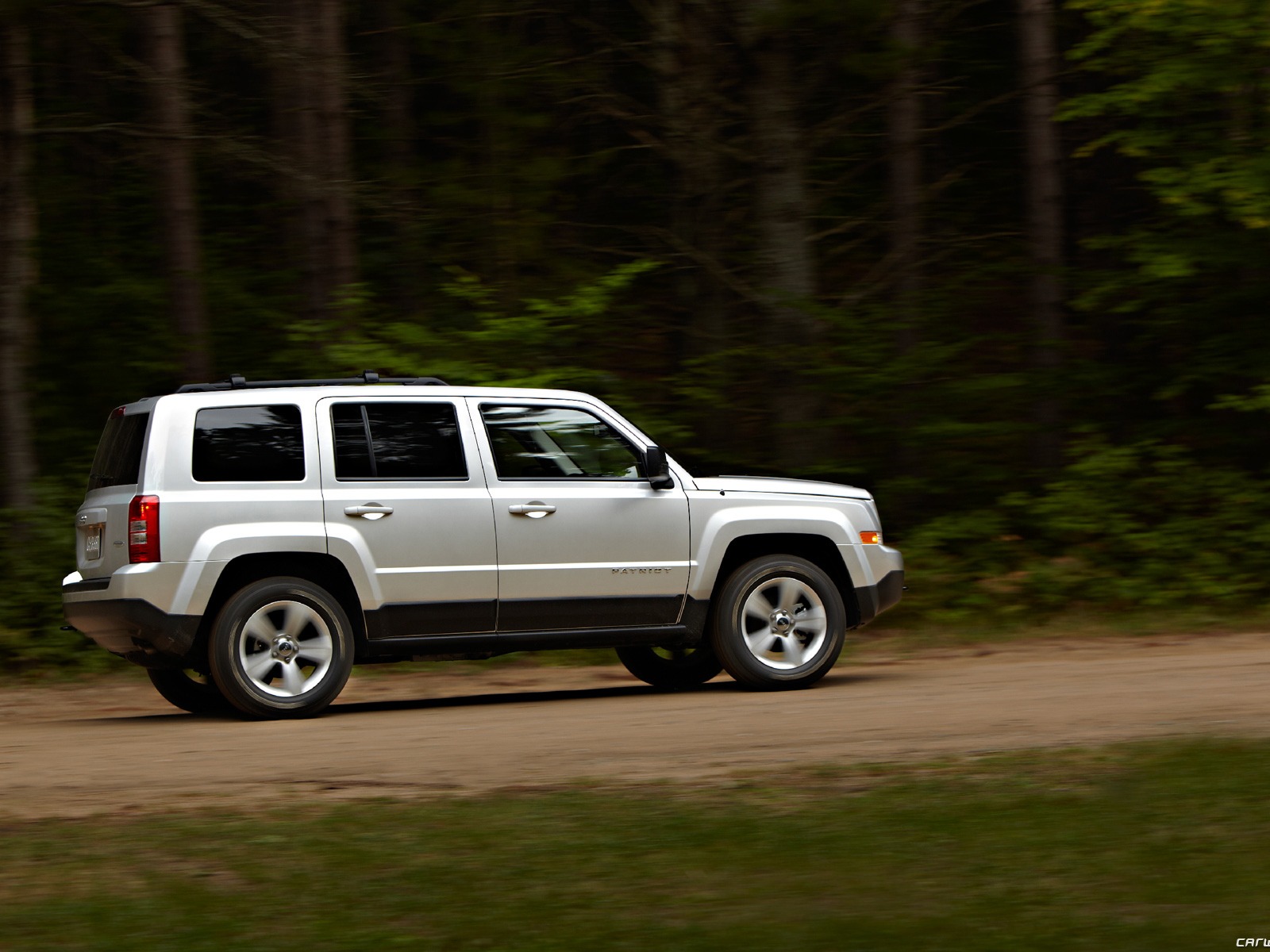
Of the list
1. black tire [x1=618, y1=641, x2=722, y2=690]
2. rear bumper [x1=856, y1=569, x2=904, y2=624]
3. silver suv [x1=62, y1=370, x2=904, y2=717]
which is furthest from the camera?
black tire [x1=618, y1=641, x2=722, y2=690]

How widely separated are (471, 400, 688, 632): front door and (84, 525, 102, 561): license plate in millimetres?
2192

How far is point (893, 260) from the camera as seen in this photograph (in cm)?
1770

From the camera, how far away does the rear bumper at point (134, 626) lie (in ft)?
29.5

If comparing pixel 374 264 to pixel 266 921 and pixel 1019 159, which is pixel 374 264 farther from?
pixel 266 921

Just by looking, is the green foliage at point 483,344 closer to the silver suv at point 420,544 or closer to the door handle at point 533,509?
the silver suv at point 420,544

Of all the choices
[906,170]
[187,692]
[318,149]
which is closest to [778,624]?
[187,692]

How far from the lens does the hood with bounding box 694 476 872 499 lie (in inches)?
403

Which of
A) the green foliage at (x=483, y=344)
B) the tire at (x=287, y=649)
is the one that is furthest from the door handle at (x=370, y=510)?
the green foliage at (x=483, y=344)

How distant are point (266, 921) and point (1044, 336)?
541 inches

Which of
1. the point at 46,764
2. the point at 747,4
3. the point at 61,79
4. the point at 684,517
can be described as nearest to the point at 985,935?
the point at 46,764

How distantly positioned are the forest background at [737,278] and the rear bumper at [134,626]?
3.78 metres

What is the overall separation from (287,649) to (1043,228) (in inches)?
432

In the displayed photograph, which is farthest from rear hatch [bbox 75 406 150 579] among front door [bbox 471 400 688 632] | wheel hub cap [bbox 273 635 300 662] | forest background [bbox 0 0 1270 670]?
forest background [bbox 0 0 1270 670]

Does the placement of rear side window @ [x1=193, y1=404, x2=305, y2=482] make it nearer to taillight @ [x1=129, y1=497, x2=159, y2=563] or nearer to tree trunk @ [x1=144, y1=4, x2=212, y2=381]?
taillight @ [x1=129, y1=497, x2=159, y2=563]
